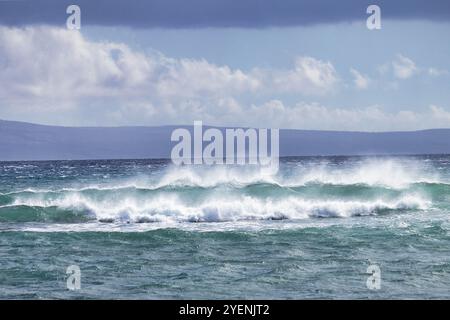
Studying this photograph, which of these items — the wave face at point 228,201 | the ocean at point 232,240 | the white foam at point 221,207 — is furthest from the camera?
the wave face at point 228,201

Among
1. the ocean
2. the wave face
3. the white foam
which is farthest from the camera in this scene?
the wave face

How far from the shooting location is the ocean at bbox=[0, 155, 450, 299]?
1196 cm

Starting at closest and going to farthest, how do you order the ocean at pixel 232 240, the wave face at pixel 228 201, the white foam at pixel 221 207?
the ocean at pixel 232 240 < the white foam at pixel 221 207 < the wave face at pixel 228 201

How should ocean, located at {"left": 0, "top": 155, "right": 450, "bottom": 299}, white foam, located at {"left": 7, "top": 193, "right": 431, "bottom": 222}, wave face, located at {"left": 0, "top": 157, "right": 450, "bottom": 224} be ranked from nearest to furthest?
ocean, located at {"left": 0, "top": 155, "right": 450, "bottom": 299}
white foam, located at {"left": 7, "top": 193, "right": 431, "bottom": 222}
wave face, located at {"left": 0, "top": 157, "right": 450, "bottom": 224}

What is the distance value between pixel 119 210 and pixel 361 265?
37.7 ft

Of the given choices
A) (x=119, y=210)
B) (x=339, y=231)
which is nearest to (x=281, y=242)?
(x=339, y=231)

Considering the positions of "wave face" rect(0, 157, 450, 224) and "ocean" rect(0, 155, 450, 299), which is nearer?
"ocean" rect(0, 155, 450, 299)

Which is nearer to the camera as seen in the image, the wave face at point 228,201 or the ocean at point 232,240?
the ocean at point 232,240

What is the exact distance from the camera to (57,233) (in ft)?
61.6

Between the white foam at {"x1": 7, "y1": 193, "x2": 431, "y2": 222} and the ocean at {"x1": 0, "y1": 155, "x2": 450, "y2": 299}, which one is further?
the white foam at {"x1": 7, "y1": 193, "x2": 431, "y2": 222}

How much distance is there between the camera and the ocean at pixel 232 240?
12.0 meters

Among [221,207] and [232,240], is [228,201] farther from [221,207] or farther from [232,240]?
[232,240]

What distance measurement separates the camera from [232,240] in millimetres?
16875
